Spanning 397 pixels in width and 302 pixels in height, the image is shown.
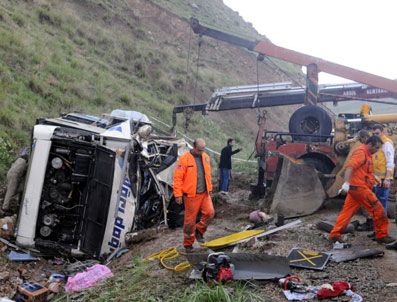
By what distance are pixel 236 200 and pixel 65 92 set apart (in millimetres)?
7003

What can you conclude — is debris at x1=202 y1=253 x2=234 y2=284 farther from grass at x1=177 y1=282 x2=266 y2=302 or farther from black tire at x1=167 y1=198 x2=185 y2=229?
black tire at x1=167 y1=198 x2=185 y2=229

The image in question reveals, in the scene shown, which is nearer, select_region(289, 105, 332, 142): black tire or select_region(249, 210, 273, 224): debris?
select_region(249, 210, 273, 224): debris

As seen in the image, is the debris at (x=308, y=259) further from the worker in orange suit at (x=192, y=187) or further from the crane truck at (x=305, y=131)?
the crane truck at (x=305, y=131)

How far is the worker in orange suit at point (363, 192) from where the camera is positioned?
6.45 metres

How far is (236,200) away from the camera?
11383 millimetres

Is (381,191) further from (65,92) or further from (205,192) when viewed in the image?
(65,92)

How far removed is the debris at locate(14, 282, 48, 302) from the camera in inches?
228

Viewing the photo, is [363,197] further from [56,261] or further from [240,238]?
[56,261]

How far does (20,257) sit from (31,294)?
170 centimetres

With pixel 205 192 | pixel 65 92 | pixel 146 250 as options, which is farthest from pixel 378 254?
pixel 65 92

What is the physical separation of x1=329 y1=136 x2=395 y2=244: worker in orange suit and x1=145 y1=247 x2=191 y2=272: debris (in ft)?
7.03

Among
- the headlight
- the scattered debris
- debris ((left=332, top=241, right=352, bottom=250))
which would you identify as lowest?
the scattered debris

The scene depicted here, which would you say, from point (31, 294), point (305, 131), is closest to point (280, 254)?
Result: point (31, 294)

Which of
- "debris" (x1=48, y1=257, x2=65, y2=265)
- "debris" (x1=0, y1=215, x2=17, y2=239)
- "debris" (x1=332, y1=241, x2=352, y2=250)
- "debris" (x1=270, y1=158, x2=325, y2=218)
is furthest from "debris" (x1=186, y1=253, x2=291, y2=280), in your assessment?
"debris" (x1=0, y1=215, x2=17, y2=239)
